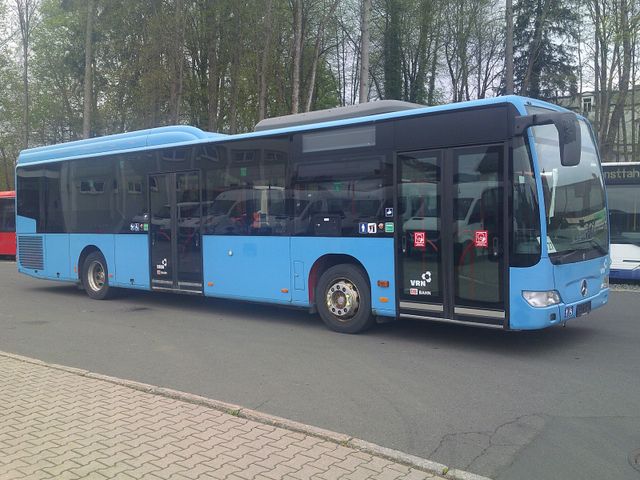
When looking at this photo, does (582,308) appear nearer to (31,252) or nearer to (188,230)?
(188,230)

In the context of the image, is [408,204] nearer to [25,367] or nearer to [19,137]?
[25,367]

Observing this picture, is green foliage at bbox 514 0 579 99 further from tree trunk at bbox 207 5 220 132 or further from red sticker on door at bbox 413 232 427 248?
red sticker on door at bbox 413 232 427 248

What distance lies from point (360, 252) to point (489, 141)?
2.40 metres

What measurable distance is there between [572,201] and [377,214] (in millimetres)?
2530

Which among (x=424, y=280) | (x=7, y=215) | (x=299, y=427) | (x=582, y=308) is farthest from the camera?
(x=7, y=215)

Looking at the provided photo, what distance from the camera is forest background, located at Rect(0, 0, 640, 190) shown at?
953 inches

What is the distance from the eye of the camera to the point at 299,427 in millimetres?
4762

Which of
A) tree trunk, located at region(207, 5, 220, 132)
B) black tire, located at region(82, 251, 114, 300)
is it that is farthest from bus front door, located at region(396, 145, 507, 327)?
tree trunk, located at region(207, 5, 220, 132)

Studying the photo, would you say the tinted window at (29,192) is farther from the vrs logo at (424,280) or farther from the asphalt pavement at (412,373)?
the vrs logo at (424,280)

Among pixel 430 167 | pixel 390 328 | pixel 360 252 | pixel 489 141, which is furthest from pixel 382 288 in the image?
pixel 489 141

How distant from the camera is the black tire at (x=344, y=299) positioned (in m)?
8.55

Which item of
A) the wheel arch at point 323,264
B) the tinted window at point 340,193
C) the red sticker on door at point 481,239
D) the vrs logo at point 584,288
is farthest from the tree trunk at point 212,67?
the vrs logo at point 584,288

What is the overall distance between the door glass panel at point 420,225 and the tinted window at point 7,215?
23.3 meters

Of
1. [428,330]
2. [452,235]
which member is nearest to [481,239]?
[452,235]
